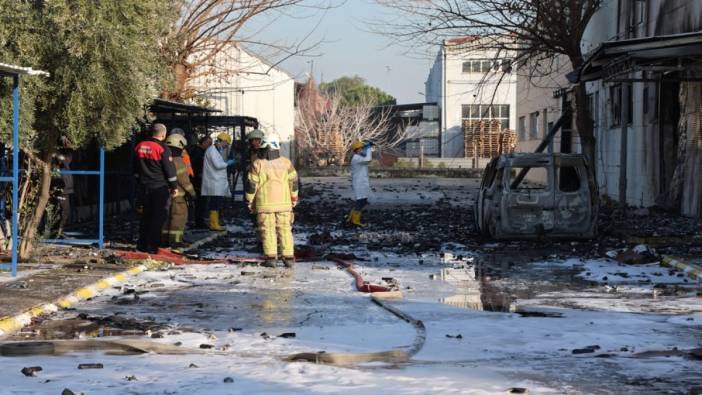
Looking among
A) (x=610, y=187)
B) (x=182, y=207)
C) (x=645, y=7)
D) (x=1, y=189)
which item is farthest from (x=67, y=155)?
(x=610, y=187)

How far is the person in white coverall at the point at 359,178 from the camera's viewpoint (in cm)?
2205

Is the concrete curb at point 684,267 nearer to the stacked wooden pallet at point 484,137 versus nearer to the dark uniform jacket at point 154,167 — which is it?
the dark uniform jacket at point 154,167

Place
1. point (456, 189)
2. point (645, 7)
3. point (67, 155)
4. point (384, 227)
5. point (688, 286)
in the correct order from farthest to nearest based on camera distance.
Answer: point (456, 189)
point (645, 7)
point (384, 227)
point (67, 155)
point (688, 286)

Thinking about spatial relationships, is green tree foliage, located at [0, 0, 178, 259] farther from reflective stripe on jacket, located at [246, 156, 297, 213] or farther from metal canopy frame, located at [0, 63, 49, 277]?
reflective stripe on jacket, located at [246, 156, 297, 213]

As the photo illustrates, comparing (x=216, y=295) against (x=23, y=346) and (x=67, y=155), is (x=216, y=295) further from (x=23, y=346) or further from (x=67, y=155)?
(x=67, y=155)

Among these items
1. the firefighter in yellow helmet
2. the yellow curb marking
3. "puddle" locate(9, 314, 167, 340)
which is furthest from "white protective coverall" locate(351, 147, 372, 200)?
"puddle" locate(9, 314, 167, 340)

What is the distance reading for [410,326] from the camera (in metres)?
9.96

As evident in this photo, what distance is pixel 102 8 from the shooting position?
1387 centimetres

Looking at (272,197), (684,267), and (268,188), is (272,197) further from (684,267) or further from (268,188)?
(684,267)

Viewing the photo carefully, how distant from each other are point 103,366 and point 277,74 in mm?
55396

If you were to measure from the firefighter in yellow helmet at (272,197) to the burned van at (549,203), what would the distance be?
458 centimetres

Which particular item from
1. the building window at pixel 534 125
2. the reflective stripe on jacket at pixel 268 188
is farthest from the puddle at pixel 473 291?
the building window at pixel 534 125

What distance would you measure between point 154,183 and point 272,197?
2051 millimetres

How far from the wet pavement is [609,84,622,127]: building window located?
12.9 meters
